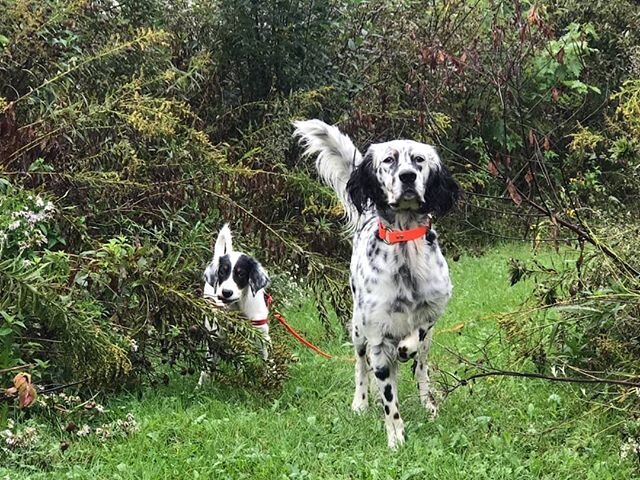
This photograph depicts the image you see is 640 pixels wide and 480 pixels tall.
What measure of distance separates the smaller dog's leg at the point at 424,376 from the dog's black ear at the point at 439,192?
0.70 m

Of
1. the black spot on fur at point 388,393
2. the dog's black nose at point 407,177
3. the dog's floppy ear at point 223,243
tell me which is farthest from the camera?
the dog's floppy ear at point 223,243

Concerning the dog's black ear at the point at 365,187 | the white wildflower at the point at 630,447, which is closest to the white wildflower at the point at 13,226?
the dog's black ear at the point at 365,187

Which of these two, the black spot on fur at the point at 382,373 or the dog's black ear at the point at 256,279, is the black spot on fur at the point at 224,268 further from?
the black spot on fur at the point at 382,373

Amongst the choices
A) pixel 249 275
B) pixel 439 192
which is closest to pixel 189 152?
pixel 249 275

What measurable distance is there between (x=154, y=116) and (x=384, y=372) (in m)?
2.30

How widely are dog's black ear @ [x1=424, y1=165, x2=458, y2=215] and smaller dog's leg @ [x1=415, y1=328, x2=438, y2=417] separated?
0.70 meters

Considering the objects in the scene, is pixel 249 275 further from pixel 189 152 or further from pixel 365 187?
pixel 365 187

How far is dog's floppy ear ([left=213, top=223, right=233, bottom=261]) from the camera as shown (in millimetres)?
5789

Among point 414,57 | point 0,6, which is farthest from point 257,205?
point 414,57

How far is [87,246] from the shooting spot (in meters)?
5.11

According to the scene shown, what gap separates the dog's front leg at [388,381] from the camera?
14.3 ft

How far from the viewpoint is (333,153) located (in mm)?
5402

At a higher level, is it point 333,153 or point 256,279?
point 333,153

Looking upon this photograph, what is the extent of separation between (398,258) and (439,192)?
1.36 ft
